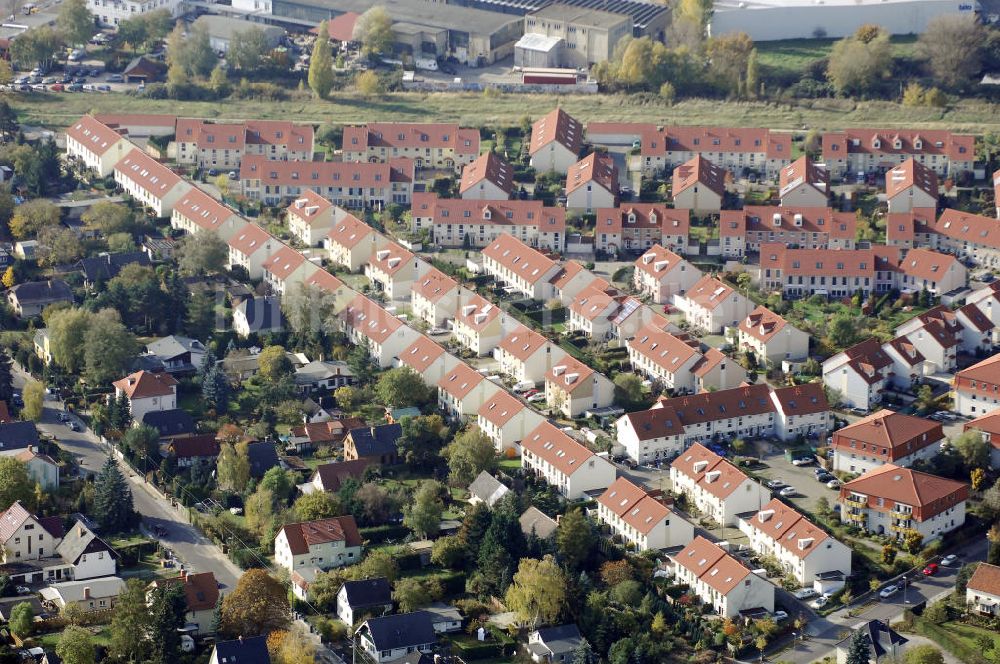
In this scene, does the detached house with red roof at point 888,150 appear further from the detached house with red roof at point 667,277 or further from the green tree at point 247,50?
the green tree at point 247,50

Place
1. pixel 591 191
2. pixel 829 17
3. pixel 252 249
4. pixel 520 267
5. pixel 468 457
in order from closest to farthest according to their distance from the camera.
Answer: pixel 468 457, pixel 520 267, pixel 252 249, pixel 591 191, pixel 829 17

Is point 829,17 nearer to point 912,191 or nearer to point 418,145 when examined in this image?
point 912,191

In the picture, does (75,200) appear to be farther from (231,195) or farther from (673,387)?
(673,387)

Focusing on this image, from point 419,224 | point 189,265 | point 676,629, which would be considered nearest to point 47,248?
point 189,265

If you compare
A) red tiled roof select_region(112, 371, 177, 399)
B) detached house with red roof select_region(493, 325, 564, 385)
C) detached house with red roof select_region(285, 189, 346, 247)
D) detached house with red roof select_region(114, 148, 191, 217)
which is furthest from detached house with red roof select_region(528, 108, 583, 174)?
red tiled roof select_region(112, 371, 177, 399)

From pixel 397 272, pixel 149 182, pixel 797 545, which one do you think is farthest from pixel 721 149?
pixel 797 545

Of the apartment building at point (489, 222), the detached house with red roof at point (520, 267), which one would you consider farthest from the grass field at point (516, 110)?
the detached house with red roof at point (520, 267)

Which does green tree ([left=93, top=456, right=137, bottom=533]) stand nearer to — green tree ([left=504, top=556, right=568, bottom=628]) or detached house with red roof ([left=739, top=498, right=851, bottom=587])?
green tree ([left=504, top=556, right=568, bottom=628])
